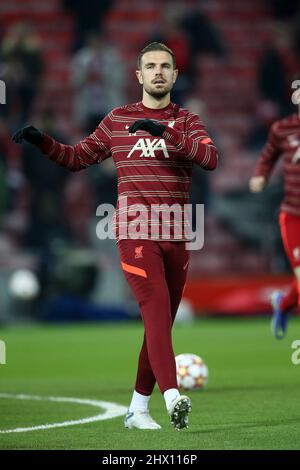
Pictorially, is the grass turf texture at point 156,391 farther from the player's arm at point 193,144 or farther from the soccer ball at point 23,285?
the player's arm at point 193,144

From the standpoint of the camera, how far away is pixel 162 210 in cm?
701

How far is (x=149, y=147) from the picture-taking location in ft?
23.1

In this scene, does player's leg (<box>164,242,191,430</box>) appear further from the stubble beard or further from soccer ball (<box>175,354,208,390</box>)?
soccer ball (<box>175,354,208,390</box>)

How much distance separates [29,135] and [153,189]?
0.82 m

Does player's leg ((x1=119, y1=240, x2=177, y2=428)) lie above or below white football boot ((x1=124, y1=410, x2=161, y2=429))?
above

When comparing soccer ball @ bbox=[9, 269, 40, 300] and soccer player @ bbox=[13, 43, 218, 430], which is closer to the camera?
soccer player @ bbox=[13, 43, 218, 430]

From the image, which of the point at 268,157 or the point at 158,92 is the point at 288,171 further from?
the point at 158,92

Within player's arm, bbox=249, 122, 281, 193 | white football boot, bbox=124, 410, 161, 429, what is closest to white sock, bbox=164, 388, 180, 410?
white football boot, bbox=124, 410, 161, 429

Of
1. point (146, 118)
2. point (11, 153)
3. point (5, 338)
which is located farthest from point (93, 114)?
point (146, 118)

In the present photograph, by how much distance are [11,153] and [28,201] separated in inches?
38.5

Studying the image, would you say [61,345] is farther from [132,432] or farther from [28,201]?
[132,432]

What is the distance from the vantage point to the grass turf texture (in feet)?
21.4

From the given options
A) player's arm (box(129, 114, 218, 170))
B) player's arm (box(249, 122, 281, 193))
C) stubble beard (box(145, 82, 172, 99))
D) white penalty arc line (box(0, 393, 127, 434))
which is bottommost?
white penalty arc line (box(0, 393, 127, 434))

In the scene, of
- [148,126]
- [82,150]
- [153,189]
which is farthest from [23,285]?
[148,126]
